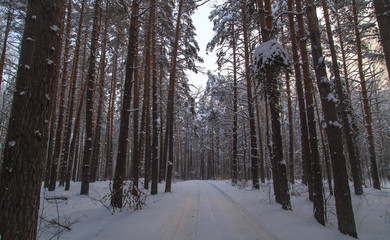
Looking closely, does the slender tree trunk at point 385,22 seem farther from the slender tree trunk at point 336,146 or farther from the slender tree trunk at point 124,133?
the slender tree trunk at point 124,133

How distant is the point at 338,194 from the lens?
4434 millimetres

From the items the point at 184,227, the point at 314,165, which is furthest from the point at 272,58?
the point at 184,227

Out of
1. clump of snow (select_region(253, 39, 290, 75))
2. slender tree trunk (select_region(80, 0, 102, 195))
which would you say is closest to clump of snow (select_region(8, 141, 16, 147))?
clump of snow (select_region(253, 39, 290, 75))

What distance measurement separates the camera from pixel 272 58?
210 inches

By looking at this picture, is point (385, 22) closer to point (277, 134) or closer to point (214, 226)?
point (277, 134)

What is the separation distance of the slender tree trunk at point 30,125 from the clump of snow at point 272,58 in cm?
460

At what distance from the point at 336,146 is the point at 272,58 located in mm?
2565

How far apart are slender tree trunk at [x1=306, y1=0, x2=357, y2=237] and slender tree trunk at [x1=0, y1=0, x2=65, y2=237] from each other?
543 cm

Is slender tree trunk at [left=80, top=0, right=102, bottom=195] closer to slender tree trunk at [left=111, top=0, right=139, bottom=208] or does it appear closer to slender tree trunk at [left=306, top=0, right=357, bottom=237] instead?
slender tree trunk at [left=111, top=0, right=139, bottom=208]

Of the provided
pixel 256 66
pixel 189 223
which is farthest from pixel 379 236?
pixel 256 66

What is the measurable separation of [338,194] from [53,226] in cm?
625

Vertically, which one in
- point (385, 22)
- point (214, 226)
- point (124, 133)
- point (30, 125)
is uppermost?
point (385, 22)

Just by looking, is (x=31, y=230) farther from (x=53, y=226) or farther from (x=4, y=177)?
(x=53, y=226)

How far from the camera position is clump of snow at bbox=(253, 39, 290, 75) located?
17.6 feet
